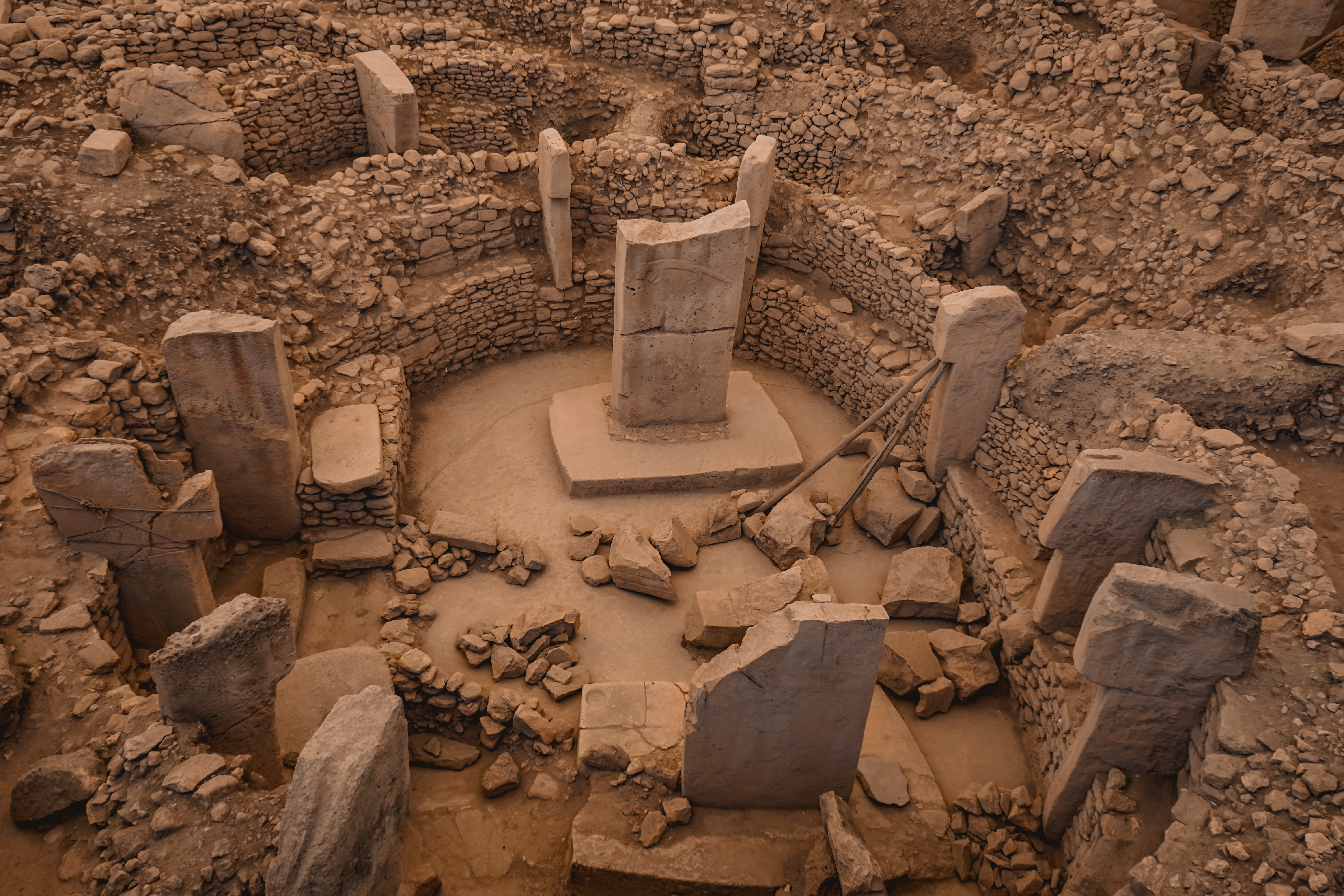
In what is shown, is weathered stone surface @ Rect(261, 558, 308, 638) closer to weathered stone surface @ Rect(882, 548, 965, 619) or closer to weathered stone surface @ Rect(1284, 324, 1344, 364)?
weathered stone surface @ Rect(882, 548, 965, 619)

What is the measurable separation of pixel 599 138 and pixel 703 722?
7470 millimetres

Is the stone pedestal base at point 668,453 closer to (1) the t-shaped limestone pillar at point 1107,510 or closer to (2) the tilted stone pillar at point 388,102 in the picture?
(1) the t-shaped limestone pillar at point 1107,510

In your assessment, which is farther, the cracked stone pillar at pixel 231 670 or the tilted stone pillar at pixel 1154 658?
the tilted stone pillar at pixel 1154 658

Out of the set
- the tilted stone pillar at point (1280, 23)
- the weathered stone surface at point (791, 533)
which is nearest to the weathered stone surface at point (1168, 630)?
the weathered stone surface at point (791, 533)

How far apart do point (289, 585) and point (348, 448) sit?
126 centimetres

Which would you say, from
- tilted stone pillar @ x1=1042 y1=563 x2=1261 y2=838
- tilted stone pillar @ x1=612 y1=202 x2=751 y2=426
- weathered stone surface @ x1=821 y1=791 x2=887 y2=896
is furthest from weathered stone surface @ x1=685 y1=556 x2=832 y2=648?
tilted stone pillar @ x1=612 y1=202 x2=751 y2=426

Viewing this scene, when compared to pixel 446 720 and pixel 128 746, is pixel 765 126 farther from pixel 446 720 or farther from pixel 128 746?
pixel 128 746

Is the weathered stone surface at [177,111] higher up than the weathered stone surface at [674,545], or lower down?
higher up

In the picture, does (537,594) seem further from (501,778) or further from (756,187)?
(756,187)

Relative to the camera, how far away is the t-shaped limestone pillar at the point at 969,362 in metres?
7.41

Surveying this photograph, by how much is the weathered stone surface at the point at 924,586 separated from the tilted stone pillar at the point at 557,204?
4.79m

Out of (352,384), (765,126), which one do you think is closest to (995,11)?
(765,126)

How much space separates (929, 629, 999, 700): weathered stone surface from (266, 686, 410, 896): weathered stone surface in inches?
170

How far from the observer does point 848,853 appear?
542 centimetres
